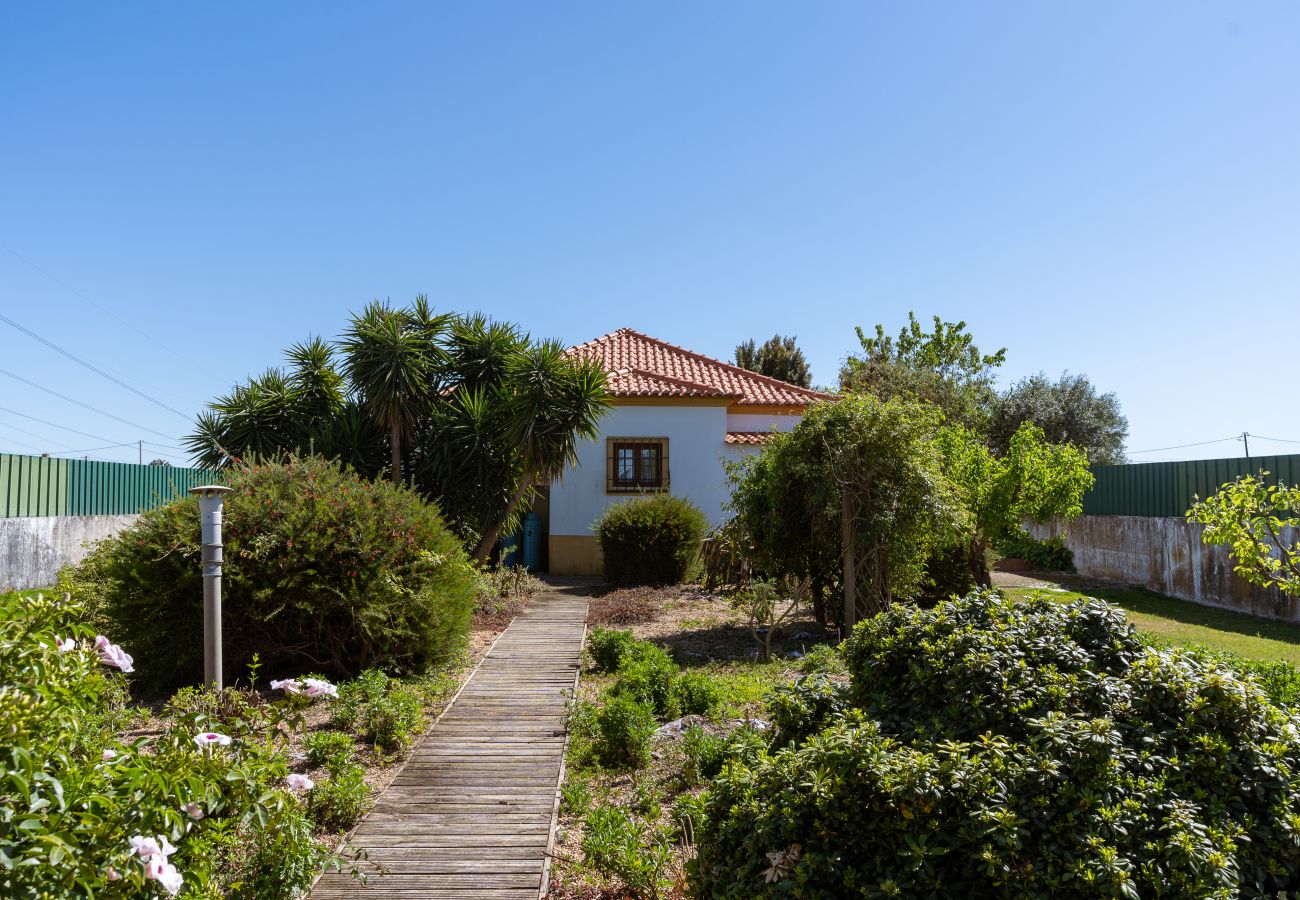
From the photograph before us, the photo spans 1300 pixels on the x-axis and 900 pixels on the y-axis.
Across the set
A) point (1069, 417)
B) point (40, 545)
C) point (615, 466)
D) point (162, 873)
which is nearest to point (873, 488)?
point (162, 873)

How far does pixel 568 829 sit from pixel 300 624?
4483 millimetres

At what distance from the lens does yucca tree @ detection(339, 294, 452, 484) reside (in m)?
15.0

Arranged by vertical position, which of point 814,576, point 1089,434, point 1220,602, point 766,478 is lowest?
point 1220,602

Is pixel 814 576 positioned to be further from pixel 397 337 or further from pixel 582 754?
pixel 397 337

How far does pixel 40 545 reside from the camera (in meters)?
14.0

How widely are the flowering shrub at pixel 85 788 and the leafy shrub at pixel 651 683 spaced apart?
4.21m

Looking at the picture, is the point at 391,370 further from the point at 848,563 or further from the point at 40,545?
the point at 848,563

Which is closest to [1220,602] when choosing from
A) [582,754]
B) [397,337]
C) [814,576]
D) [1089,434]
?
[814,576]

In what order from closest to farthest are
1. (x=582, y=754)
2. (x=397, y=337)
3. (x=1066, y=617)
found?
(x=1066, y=617), (x=582, y=754), (x=397, y=337)

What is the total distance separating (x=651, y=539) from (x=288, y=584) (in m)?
9.39

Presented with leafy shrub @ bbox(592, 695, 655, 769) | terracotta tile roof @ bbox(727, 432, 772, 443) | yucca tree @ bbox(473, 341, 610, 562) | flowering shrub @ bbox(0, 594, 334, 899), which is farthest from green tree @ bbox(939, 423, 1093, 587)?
flowering shrub @ bbox(0, 594, 334, 899)

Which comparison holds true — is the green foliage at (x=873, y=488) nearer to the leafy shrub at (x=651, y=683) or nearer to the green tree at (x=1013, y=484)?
the leafy shrub at (x=651, y=683)

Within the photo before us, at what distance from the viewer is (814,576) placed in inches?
453

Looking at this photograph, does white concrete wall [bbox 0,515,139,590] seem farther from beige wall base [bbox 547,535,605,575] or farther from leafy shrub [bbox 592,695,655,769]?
leafy shrub [bbox 592,695,655,769]
